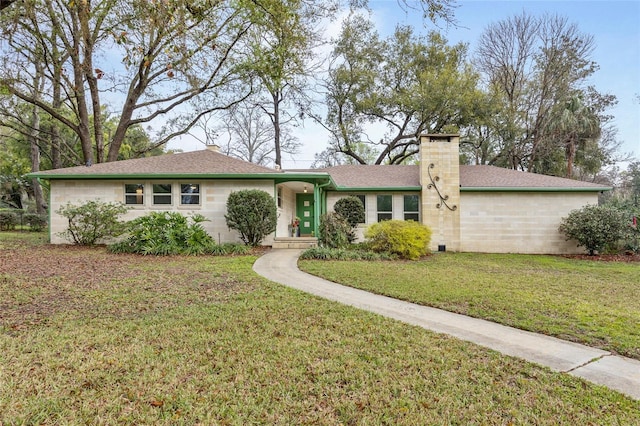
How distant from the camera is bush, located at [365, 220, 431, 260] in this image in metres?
11.5

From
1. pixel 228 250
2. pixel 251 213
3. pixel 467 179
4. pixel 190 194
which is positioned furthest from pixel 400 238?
pixel 190 194

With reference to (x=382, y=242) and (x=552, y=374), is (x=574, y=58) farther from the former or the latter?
(x=552, y=374)

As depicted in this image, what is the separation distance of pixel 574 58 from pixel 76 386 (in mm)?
30633

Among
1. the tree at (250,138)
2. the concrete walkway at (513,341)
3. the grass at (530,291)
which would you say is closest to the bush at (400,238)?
the grass at (530,291)

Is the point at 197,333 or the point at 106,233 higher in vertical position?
the point at 106,233

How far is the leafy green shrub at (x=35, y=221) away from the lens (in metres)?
20.4

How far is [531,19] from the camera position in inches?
930

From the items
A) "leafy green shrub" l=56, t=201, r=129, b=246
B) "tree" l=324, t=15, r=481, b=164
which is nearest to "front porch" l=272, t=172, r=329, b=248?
"leafy green shrub" l=56, t=201, r=129, b=246

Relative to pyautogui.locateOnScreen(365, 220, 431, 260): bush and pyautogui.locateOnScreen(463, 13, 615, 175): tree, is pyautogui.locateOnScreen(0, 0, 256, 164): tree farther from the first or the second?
pyautogui.locateOnScreen(463, 13, 615, 175): tree

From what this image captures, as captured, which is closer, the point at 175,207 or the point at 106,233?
the point at 106,233

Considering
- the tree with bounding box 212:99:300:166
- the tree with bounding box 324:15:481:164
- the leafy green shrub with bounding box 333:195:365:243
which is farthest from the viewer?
the tree with bounding box 212:99:300:166

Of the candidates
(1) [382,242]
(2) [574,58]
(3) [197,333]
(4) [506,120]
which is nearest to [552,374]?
(3) [197,333]

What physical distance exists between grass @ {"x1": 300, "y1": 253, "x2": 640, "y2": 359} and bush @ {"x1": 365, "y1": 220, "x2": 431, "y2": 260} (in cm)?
82

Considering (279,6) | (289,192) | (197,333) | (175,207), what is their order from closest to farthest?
(197,333) < (279,6) < (175,207) < (289,192)
